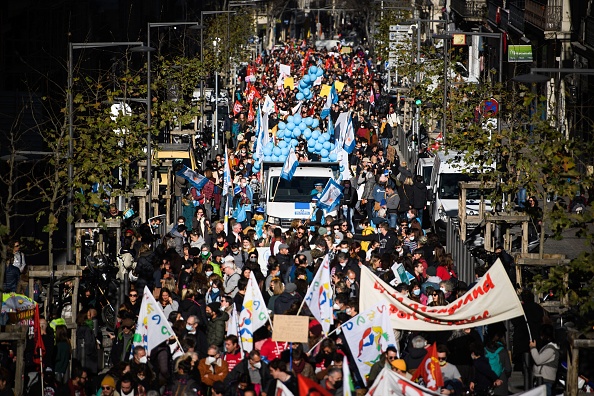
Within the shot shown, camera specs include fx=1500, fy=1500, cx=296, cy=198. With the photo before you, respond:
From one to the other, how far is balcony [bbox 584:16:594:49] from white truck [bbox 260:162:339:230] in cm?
1439

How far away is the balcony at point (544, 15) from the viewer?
167 feet

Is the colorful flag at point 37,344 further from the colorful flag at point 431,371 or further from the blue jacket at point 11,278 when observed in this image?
the colorful flag at point 431,371

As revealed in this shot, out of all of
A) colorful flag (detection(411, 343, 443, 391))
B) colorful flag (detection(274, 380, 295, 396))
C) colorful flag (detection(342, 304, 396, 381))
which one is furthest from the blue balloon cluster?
colorful flag (detection(274, 380, 295, 396))

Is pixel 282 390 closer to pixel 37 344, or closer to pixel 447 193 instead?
pixel 37 344

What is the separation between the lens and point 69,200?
24.3 m

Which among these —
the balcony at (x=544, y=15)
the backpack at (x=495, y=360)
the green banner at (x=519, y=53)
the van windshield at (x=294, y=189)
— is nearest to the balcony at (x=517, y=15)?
the balcony at (x=544, y=15)

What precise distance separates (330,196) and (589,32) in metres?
17.7

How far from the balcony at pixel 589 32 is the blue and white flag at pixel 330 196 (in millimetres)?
16342

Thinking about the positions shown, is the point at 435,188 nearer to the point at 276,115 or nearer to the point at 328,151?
the point at 328,151

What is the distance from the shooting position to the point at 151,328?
1859cm

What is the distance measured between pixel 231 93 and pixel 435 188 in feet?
105

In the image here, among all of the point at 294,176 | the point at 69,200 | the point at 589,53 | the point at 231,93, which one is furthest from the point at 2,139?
the point at 231,93

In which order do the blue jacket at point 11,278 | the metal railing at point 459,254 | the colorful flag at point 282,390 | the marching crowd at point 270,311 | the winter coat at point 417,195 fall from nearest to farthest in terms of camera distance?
the colorful flag at point 282,390
the marching crowd at point 270,311
the blue jacket at point 11,278
the metal railing at point 459,254
the winter coat at point 417,195

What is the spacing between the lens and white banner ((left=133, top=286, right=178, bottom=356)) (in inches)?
730
